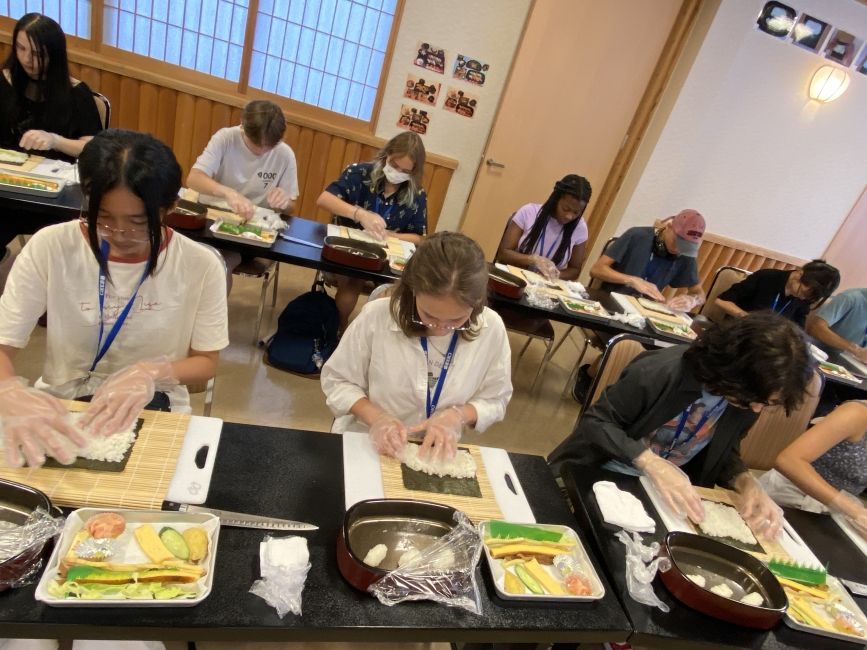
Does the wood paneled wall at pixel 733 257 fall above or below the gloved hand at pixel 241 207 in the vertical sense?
above

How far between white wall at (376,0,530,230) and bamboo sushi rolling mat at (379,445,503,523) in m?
3.76

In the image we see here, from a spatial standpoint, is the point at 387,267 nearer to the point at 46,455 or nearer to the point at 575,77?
the point at 46,455

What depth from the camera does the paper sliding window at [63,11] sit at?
3.73 meters

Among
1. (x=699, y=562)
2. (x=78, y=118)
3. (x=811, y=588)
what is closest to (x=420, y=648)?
(x=699, y=562)

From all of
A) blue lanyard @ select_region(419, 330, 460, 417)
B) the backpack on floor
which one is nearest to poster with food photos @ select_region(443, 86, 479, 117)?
the backpack on floor

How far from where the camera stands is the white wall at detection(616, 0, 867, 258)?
14.4 ft

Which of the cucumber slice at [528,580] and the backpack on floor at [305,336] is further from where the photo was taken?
the backpack on floor at [305,336]

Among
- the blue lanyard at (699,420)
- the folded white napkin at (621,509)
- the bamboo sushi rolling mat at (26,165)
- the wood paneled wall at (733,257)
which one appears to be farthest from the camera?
the wood paneled wall at (733,257)

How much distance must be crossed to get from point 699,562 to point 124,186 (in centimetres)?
158

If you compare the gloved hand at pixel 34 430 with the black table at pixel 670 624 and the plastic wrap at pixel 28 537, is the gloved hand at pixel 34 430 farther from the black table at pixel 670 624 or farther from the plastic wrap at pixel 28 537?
the black table at pixel 670 624

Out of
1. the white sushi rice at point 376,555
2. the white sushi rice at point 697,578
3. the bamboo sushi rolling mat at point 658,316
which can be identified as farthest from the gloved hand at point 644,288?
the white sushi rice at point 376,555

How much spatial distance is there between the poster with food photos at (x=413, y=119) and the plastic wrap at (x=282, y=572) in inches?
156

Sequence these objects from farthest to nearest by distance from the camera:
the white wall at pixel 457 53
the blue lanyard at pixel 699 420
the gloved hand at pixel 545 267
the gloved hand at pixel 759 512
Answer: the white wall at pixel 457 53, the gloved hand at pixel 545 267, the blue lanyard at pixel 699 420, the gloved hand at pixel 759 512

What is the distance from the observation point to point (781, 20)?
14.2 feet
